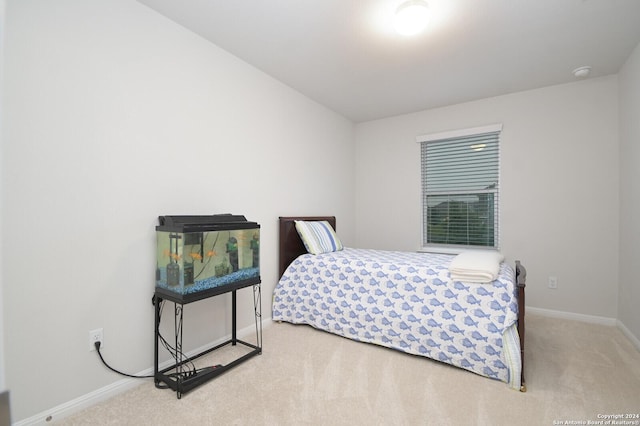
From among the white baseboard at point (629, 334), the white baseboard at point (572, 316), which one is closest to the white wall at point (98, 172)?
the white baseboard at point (572, 316)

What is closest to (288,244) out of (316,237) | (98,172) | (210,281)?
(316,237)

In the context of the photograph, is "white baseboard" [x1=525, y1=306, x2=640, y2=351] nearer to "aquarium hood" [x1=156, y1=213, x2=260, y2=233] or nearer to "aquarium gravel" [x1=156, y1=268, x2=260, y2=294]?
"aquarium gravel" [x1=156, y1=268, x2=260, y2=294]

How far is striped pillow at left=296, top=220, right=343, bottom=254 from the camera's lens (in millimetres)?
3104

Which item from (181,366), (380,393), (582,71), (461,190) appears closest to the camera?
(380,393)

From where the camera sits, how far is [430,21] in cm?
219

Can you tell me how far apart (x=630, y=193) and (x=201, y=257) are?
3.51 meters

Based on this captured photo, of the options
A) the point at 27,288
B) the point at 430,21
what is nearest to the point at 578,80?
the point at 430,21

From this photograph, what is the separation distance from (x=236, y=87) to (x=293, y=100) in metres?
0.80

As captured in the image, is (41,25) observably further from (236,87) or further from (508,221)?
(508,221)

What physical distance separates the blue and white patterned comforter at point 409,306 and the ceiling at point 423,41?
175 cm

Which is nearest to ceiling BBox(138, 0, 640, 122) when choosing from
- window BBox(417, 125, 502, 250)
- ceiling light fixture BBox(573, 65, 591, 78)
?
ceiling light fixture BBox(573, 65, 591, 78)

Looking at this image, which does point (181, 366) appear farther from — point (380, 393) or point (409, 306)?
→ point (409, 306)

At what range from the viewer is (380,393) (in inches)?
74.5

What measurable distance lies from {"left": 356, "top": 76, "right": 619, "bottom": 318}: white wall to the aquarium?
9.52ft
